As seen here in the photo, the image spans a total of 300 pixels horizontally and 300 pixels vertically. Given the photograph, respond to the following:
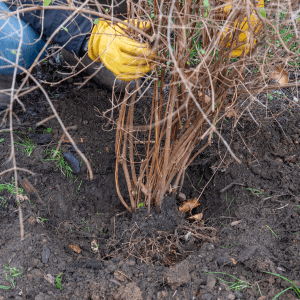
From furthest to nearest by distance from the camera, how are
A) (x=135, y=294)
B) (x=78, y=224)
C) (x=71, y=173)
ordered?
1. (x=71, y=173)
2. (x=78, y=224)
3. (x=135, y=294)

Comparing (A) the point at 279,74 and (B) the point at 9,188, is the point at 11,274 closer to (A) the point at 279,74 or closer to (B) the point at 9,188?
(B) the point at 9,188

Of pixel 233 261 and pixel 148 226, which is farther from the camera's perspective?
pixel 148 226

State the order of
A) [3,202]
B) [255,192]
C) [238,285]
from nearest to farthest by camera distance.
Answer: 1. [238,285]
2. [3,202]
3. [255,192]

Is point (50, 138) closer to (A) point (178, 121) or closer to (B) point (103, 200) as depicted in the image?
(B) point (103, 200)

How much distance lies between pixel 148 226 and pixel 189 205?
0.40 m

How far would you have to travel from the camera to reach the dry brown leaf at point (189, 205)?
199cm

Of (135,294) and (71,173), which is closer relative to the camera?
(135,294)

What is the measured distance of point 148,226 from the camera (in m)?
1.75

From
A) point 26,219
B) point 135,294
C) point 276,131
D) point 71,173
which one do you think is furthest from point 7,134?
point 276,131

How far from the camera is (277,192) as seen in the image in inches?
71.0

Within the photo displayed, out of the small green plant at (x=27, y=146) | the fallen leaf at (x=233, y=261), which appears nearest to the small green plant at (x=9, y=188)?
the small green plant at (x=27, y=146)

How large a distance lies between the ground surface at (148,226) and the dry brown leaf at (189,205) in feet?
0.23

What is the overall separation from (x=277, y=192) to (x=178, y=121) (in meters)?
0.84

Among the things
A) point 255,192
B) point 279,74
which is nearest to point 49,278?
point 255,192
